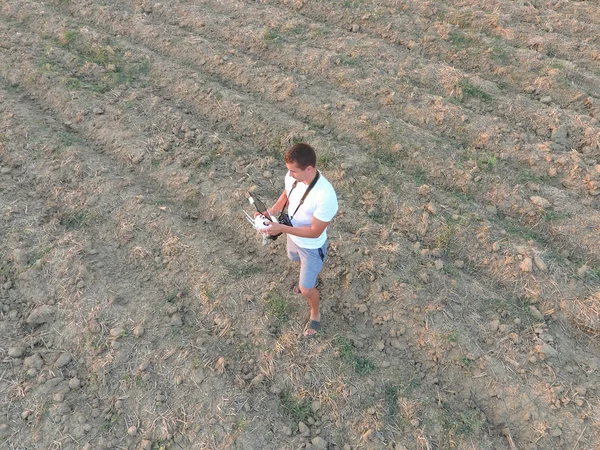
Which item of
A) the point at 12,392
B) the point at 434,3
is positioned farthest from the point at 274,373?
the point at 434,3

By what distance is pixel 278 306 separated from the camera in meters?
4.77

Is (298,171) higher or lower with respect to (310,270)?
higher

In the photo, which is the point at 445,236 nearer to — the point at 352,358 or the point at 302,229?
the point at 352,358

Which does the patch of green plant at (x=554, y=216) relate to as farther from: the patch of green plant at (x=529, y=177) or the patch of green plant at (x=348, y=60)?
the patch of green plant at (x=348, y=60)

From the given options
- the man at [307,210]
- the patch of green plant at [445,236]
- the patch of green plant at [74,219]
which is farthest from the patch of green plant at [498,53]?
the patch of green plant at [74,219]

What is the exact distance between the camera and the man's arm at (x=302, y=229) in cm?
374

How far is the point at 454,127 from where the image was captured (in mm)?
6770

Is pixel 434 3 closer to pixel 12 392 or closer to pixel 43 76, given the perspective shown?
pixel 43 76

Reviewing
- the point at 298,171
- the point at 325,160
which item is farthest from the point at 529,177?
the point at 298,171

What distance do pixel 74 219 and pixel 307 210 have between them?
134 inches

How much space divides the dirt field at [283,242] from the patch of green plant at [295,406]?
0.02 metres

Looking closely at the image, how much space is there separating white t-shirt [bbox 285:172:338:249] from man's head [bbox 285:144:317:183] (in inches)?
6.8

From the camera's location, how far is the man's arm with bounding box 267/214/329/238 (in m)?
3.74

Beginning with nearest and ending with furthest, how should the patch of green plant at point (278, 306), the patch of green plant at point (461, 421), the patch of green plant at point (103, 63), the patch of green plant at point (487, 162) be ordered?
the patch of green plant at point (461, 421) → the patch of green plant at point (278, 306) → the patch of green plant at point (487, 162) → the patch of green plant at point (103, 63)
